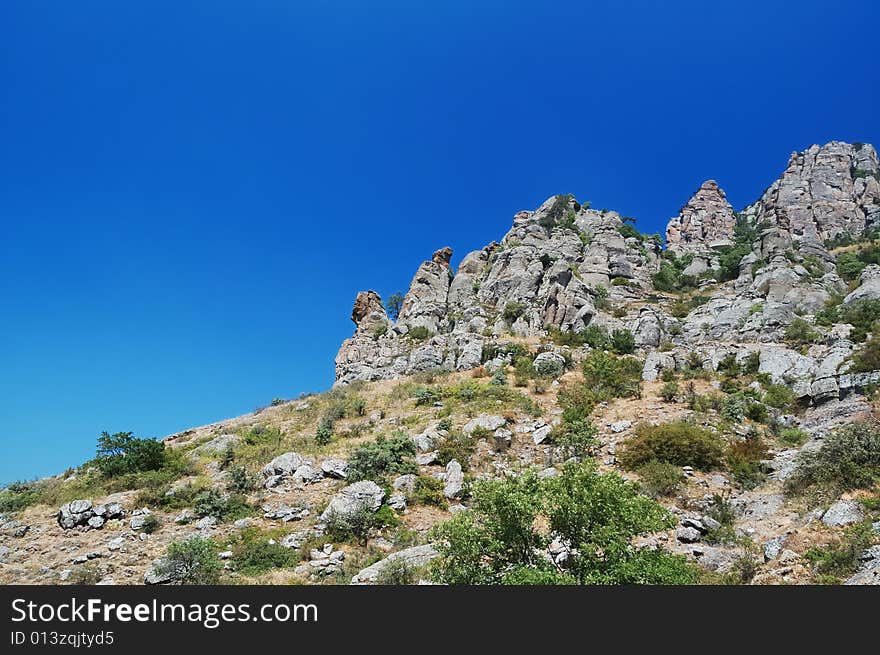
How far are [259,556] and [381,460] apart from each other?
5997 mm

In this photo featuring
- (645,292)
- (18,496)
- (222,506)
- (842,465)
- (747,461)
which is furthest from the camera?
(645,292)

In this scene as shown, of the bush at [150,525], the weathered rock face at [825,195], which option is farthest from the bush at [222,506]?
the weathered rock face at [825,195]

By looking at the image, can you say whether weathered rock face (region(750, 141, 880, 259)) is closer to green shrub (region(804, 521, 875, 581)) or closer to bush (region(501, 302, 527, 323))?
bush (region(501, 302, 527, 323))

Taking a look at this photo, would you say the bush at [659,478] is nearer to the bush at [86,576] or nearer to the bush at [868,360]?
the bush at [868,360]

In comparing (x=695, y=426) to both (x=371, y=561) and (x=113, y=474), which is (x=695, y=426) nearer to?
(x=371, y=561)

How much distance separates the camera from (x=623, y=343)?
35.2 metres

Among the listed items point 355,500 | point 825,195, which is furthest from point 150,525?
point 825,195

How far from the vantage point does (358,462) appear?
18.1 m

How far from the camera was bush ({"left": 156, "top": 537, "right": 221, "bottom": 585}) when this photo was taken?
11.4m

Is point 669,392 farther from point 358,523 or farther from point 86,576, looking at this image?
point 86,576

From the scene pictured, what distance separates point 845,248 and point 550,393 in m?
52.1

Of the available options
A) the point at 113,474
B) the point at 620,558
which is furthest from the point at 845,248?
Answer: the point at 113,474

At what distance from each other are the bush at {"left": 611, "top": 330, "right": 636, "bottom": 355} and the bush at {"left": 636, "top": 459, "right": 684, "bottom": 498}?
63.8 feet

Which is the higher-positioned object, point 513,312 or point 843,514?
point 513,312
